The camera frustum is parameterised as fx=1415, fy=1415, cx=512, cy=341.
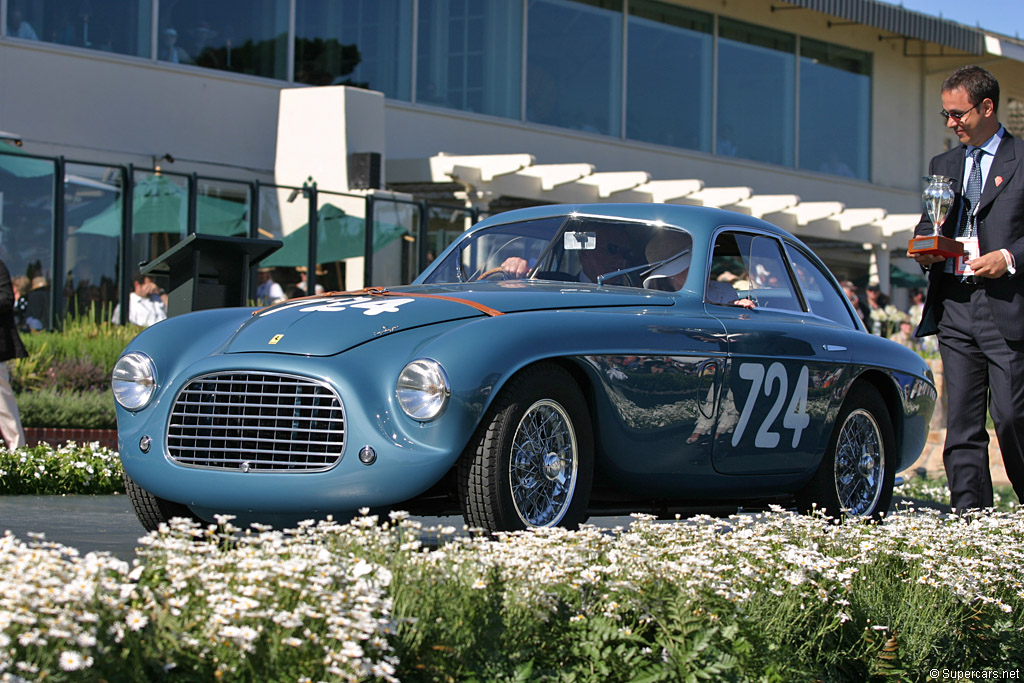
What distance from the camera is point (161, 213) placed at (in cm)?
1820

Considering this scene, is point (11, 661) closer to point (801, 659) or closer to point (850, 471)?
point (801, 659)

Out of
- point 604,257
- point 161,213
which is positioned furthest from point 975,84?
point 161,213

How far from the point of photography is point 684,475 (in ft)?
20.3

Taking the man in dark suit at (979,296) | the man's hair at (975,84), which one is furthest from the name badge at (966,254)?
the man's hair at (975,84)

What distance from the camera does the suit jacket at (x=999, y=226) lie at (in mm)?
6438

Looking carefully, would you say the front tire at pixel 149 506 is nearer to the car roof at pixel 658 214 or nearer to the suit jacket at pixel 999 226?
the car roof at pixel 658 214

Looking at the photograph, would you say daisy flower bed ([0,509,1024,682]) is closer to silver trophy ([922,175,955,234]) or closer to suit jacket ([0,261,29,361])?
silver trophy ([922,175,955,234])

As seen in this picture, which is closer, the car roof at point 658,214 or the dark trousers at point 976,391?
the dark trousers at point 976,391

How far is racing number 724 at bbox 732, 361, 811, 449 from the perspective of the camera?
6453 mm

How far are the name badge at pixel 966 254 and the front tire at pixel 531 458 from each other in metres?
2.14

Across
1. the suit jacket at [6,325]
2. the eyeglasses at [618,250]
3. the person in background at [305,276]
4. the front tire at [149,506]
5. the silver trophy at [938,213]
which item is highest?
the person in background at [305,276]

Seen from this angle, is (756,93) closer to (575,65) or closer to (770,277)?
(575,65)

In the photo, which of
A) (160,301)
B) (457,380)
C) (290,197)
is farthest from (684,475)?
(290,197)

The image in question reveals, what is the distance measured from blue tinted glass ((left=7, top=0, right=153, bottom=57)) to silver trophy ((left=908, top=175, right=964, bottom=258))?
52.6ft
